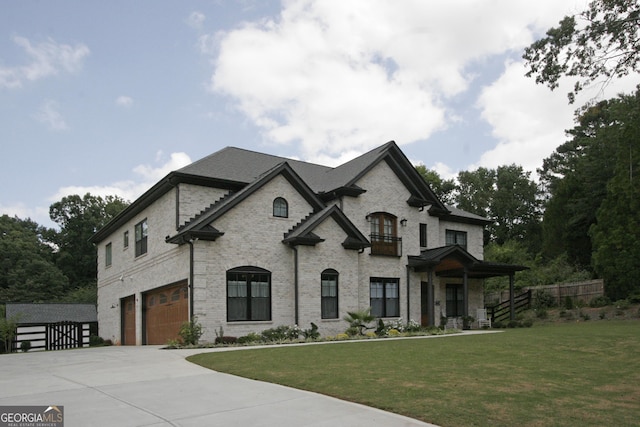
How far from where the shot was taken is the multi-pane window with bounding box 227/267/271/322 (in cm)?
2144

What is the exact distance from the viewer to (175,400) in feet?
27.8

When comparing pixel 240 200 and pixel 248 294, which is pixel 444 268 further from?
pixel 240 200

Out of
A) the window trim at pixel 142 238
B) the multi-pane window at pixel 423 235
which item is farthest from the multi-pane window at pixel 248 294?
the multi-pane window at pixel 423 235

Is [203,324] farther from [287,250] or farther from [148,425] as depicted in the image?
[148,425]

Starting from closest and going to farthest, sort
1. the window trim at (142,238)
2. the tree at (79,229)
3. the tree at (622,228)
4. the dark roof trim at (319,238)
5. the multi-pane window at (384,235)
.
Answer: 1. the dark roof trim at (319,238)
2. the window trim at (142,238)
3. the multi-pane window at (384,235)
4. the tree at (622,228)
5. the tree at (79,229)

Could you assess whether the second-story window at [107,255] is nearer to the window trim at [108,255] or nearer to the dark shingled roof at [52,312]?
the window trim at [108,255]

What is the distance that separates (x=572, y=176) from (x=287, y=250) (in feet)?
102

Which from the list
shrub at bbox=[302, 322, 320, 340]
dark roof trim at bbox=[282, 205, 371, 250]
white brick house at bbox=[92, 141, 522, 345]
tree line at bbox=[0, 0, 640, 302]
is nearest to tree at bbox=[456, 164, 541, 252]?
tree line at bbox=[0, 0, 640, 302]

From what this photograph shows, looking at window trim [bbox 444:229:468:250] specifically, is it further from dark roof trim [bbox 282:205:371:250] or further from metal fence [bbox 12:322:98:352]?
metal fence [bbox 12:322:98:352]

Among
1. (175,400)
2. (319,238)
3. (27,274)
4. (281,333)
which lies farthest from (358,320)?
(27,274)

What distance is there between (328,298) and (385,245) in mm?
5001

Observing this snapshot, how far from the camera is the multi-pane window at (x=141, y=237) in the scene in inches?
1048

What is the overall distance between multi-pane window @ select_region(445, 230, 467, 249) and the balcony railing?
5705 mm

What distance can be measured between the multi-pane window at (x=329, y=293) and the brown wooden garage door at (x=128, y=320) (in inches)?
444
